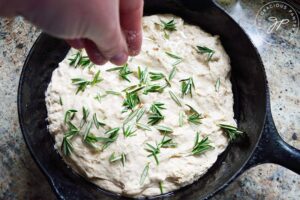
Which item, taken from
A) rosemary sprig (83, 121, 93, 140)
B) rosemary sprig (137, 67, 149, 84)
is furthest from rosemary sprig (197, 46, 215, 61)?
rosemary sprig (83, 121, 93, 140)

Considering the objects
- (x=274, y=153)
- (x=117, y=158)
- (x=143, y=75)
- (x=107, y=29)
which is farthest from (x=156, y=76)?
(x=107, y=29)

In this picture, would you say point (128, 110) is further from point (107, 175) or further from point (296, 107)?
point (296, 107)

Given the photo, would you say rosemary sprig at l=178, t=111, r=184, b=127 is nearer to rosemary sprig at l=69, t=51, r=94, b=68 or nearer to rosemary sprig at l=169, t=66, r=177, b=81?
rosemary sprig at l=169, t=66, r=177, b=81

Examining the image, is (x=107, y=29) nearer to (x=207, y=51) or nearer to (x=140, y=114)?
(x=140, y=114)

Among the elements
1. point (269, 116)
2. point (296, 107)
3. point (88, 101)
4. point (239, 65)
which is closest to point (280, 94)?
point (296, 107)

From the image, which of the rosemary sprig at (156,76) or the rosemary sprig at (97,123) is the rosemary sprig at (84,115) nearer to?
the rosemary sprig at (97,123)
